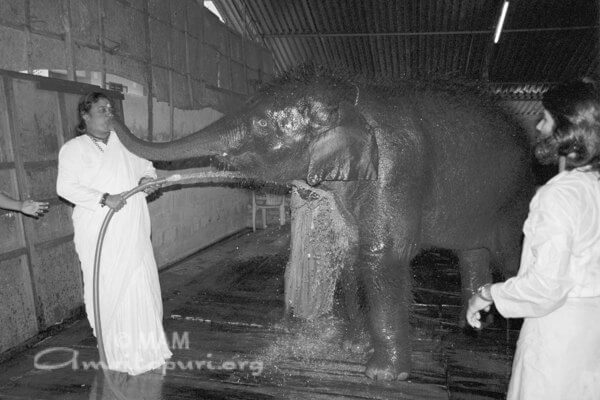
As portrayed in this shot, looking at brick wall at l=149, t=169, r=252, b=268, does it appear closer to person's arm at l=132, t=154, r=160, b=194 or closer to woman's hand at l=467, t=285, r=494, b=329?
person's arm at l=132, t=154, r=160, b=194

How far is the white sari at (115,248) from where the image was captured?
3.24m

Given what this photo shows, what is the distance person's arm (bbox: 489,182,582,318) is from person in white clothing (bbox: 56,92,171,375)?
2494 millimetres

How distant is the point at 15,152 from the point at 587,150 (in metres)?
3.88

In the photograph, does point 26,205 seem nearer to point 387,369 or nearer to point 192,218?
point 387,369

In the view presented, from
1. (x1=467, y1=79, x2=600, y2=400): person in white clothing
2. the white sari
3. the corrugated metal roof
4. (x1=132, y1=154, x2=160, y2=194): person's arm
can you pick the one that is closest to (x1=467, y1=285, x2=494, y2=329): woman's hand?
(x1=467, y1=79, x2=600, y2=400): person in white clothing

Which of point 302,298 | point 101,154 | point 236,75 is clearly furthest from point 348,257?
point 236,75

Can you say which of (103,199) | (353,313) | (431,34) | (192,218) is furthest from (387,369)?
→ (431,34)

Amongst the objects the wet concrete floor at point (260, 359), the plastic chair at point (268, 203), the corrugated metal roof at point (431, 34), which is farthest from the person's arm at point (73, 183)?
the corrugated metal roof at point (431, 34)

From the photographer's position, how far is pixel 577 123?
170 centimetres

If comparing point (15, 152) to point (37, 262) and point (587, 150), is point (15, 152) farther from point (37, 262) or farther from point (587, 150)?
point (587, 150)

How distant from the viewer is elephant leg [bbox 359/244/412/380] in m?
3.14

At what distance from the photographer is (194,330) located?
415 cm

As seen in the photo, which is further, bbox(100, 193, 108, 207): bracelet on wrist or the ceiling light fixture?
the ceiling light fixture

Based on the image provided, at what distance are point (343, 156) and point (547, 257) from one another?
1.51 meters
